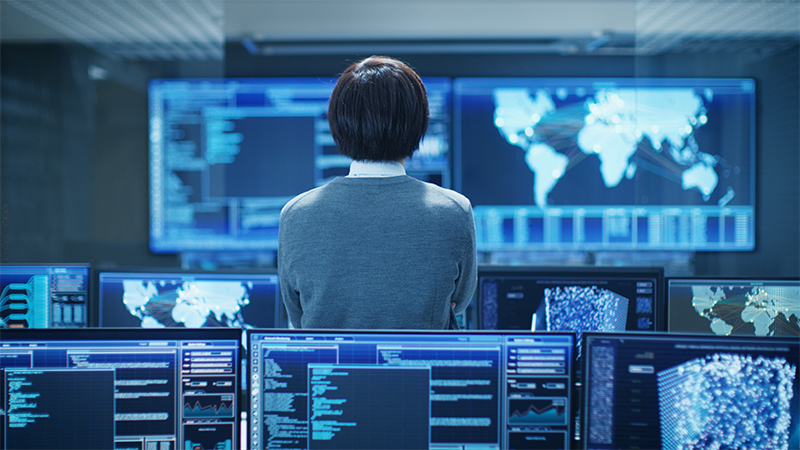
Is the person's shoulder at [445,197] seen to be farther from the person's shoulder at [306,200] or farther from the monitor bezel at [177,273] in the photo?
the monitor bezel at [177,273]

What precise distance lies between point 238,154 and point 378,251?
101 inches

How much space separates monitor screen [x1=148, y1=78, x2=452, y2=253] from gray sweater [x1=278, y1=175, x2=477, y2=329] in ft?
7.35

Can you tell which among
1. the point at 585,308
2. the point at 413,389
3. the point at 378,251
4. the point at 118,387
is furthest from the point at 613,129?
the point at 118,387

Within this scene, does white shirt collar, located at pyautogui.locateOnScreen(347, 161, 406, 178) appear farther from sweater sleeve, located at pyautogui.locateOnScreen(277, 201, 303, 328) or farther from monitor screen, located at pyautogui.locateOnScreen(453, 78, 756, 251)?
monitor screen, located at pyautogui.locateOnScreen(453, 78, 756, 251)

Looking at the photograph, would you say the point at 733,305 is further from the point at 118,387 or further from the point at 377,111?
the point at 118,387

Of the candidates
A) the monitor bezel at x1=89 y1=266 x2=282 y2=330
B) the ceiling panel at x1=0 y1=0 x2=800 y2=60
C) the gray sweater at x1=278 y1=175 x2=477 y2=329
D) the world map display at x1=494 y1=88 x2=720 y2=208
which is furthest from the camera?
the world map display at x1=494 y1=88 x2=720 y2=208

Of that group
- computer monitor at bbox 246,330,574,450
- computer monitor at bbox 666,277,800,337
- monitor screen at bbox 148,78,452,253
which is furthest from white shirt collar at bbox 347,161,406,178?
monitor screen at bbox 148,78,452,253

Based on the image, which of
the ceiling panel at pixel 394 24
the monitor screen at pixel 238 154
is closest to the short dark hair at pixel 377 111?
the monitor screen at pixel 238 154

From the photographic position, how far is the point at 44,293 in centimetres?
134

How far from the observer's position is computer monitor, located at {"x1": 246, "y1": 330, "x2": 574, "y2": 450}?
0.75 m

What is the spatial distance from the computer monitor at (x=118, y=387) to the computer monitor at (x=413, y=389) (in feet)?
0.24

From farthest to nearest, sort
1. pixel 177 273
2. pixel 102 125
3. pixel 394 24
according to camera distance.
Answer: pixel 102 125, pixel 394 24, pixel 177 273

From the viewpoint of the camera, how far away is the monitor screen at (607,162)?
310cm

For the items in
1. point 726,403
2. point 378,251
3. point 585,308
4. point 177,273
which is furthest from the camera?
point 177,273
